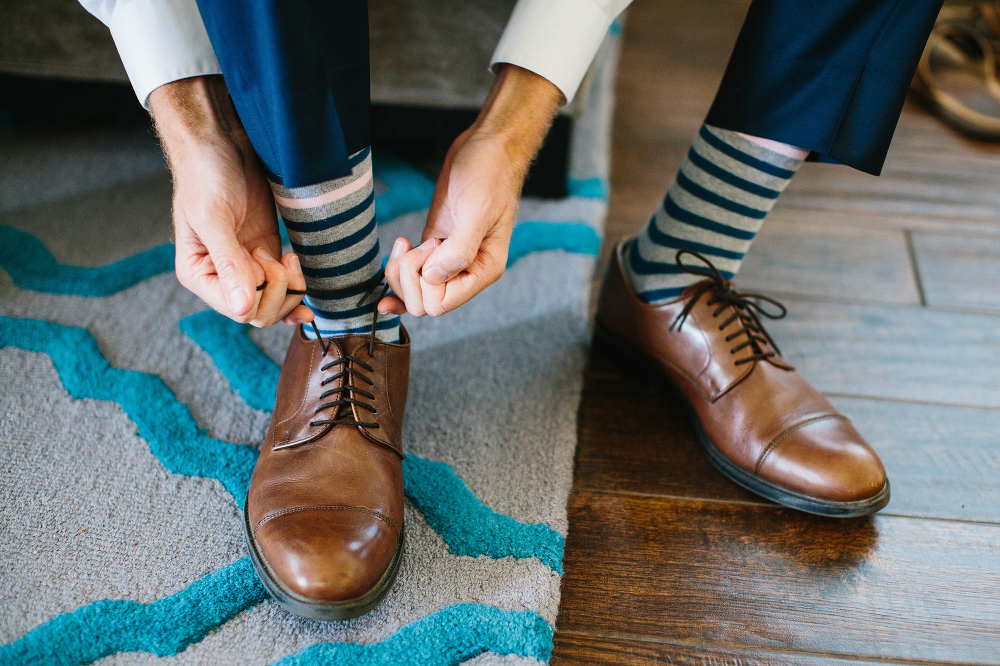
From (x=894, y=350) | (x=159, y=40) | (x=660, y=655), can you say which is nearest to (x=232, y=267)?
(x=159, y=40)

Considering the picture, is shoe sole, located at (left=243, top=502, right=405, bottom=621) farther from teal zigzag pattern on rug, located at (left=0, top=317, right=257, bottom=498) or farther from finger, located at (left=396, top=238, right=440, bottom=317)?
finger, located at (left=396, top=238, right=440, bottom=317)

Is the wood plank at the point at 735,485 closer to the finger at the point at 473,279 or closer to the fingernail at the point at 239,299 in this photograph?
the finger at the point at 473,279

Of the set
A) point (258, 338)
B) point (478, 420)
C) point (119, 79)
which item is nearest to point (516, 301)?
point (478, 420)

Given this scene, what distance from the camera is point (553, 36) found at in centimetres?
57

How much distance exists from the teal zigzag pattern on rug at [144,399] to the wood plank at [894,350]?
647mm

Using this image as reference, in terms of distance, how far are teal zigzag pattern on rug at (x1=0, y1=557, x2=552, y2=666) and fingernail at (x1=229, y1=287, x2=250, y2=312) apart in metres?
0.23

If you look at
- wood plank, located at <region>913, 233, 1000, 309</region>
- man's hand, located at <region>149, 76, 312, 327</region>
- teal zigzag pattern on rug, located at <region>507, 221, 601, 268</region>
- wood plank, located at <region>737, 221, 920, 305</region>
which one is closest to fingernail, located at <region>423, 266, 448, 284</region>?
man's hand, located at <region>149, 76, 312, 327</region>

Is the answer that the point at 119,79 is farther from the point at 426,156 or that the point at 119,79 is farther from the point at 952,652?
the point at 952,652

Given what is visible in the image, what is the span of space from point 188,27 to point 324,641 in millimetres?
505

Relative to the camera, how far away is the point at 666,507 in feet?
2.09

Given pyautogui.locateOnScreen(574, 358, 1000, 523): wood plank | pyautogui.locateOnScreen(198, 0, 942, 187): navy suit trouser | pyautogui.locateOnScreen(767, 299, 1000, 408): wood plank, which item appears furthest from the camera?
pyautogui.locateOnScreen(767, 299, 1000, 408): wood plank

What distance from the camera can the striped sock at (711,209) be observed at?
64 cm

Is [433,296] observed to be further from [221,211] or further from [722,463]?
[722,463]

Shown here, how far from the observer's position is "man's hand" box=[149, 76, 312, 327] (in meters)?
0.48
